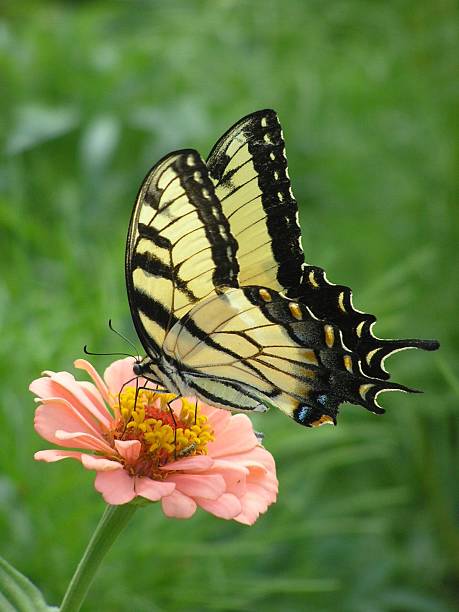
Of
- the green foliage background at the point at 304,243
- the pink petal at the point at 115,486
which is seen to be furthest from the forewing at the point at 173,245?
the green foliage background at the point at 304,243

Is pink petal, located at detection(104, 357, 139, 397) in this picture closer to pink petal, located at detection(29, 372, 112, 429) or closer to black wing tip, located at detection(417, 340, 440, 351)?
pink petal, located at detection(29, 372, 112, 429)

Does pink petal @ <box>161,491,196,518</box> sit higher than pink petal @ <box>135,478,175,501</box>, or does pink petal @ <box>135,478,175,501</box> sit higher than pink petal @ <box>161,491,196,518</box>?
pink petal @ <box>135,478,175,501</box>

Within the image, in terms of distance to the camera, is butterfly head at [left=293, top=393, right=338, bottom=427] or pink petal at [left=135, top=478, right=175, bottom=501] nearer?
pink petal at [left=135, top=478, right=175, bottom=501]

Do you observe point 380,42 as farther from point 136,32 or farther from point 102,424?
point 102,424

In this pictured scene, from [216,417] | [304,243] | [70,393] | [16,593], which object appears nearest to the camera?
[16,593]

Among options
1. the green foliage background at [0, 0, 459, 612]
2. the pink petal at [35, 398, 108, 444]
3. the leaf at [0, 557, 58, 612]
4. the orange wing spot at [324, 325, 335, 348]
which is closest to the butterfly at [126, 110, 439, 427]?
the orange wing spot at [324, 325, 335, 348]

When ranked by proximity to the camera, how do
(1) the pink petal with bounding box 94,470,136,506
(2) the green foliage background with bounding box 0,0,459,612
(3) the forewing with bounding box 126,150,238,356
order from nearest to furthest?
(1) the pink petal with bounding box 94,470,136,506
(3) the forewing with bounding box 126,150,238,356
(2) the green foliage background with bounding box 0,0,459,612

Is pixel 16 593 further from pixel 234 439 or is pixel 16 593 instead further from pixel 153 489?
pixel 234 439

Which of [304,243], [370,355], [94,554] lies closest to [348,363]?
[370,355]
